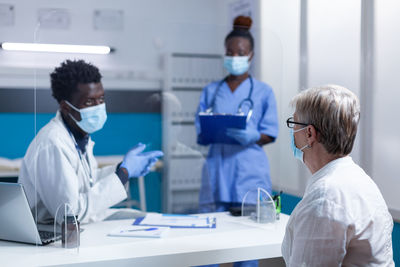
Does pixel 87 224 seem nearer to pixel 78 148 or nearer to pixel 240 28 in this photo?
pixel 78 148

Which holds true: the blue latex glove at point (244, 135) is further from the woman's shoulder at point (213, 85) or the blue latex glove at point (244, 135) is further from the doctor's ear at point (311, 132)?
the doctor's ear at point (311, 132)

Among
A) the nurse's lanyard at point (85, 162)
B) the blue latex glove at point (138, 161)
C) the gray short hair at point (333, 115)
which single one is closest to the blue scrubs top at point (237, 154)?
the blue latex glove at point (138, 161)

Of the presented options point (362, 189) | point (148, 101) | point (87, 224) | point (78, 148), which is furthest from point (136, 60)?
point (362, 189)

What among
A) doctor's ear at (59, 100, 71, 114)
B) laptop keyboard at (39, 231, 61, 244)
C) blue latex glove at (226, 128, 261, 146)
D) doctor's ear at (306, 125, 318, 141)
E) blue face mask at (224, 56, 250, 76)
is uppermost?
blue face mask at (224, 56, 250, 76)

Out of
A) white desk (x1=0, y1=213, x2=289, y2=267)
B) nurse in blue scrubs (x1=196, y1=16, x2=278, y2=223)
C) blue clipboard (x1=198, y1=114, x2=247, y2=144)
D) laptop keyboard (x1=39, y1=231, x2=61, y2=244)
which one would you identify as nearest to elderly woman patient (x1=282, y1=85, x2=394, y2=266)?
white desk (x1=0, y1=213, x2=289, y2=267)

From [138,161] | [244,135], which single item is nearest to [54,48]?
[138,161]

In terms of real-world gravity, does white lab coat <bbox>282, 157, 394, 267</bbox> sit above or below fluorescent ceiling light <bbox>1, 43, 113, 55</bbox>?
below

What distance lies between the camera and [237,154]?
7.41 ft

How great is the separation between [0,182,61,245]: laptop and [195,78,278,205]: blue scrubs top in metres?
0.98

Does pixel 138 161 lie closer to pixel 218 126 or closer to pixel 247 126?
pixel 218 126

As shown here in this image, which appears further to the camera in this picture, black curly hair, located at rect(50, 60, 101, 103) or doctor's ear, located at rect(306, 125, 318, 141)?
black curly hair, located at rect(50, 60, 101, 103)

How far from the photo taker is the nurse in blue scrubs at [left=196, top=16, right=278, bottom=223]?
225cm

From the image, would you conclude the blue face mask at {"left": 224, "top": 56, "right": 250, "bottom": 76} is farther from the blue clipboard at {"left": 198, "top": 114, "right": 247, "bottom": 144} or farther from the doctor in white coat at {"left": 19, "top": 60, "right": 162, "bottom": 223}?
the doctor in white coat at {"left": 19, "top": 60, "right": 162, "bottom": 223}

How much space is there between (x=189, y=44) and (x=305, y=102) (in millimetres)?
1103
